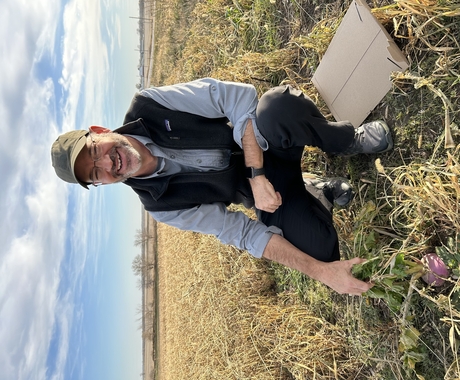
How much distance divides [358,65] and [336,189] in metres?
0.69

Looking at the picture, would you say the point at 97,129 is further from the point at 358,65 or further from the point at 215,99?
the point at 358,65

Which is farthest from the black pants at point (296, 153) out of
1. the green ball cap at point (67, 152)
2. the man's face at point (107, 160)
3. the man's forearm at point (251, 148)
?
the green ball cap at point (67, 152)

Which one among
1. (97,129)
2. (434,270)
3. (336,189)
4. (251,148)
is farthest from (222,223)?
(434,270)

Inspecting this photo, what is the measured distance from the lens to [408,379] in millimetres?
1567

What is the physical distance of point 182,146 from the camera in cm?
181

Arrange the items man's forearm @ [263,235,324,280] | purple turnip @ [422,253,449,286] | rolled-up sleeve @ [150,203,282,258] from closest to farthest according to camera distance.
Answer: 1. purple turnip @ [422,253,449,286]
2. man's forearm @ [263,235,324,280]
3. rolled-up sleeve @ [150,203,282,258]

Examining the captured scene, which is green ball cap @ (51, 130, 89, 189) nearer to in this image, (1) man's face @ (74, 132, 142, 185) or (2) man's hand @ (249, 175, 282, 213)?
(1) man's face @ (74, 132, 142, 185)

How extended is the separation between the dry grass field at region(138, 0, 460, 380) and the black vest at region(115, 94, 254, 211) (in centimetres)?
72

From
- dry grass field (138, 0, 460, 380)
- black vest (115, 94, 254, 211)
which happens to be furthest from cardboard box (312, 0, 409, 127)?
black vest (115, 94, 254, 211)

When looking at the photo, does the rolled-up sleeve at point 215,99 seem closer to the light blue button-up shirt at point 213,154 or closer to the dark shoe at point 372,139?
the light blue button-up shirt at point 213,154

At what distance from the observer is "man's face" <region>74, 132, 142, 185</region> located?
1743 millimetres

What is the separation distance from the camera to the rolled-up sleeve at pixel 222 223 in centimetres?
187

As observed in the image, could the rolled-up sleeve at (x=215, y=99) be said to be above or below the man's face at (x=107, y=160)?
above

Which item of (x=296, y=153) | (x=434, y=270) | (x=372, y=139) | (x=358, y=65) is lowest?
(x=296, y=153)
